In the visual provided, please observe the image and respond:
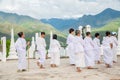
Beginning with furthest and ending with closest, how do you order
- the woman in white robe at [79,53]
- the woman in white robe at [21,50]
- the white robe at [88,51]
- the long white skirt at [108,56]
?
the long white skirt at [108,56] < the white robe at [88,51] < the woman in white robe at [21,50] < the woman in white robe at [79,53]

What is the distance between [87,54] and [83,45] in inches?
23.5

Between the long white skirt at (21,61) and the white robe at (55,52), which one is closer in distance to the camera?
the long white skirt at (21,61)

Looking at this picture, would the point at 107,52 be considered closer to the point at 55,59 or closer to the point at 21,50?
the point at 55,59

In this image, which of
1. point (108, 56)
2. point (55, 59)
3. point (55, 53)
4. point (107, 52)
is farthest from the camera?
point (55, 53)

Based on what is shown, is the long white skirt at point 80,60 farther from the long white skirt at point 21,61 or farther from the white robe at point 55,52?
the white robe at point 55,52

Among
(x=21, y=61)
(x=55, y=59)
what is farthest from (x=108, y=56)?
(x=21, y=61)

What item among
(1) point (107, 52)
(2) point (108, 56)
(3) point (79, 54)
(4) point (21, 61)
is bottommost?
(4) point (21, 61)

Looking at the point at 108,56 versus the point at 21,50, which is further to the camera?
the point at 108,56

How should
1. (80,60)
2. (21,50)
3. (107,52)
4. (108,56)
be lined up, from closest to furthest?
(80,60)
(21,50)
(108,56)
(107,52)

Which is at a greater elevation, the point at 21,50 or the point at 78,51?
the point at 21,50

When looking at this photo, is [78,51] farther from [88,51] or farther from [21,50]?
[21,50]

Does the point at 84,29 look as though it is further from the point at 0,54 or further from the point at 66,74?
the point at 66,74

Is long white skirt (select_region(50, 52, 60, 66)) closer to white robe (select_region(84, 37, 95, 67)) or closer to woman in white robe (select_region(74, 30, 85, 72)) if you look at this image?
white robe (select_region(84, 37, 95, 67))

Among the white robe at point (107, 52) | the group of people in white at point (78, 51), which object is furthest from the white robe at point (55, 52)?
the white robe at point (107, 52)
